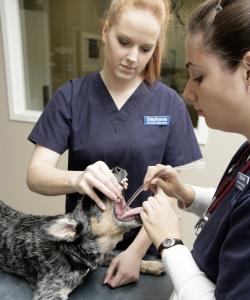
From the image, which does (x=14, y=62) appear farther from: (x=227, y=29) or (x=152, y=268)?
(x=227, y=29)

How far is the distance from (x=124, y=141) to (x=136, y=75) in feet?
0.83

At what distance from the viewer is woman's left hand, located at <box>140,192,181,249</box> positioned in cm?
79

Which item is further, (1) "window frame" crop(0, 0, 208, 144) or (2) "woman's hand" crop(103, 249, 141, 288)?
(1) "window frame" crop(0, 0, 208, 144)

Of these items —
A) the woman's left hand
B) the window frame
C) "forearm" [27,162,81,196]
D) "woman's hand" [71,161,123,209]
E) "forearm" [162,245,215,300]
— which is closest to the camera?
"forearm" [162,245,215,300]

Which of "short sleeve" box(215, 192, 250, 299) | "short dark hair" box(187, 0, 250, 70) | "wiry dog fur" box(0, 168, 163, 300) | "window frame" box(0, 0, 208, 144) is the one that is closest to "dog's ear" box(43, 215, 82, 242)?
"wiry dog fur" box(0, 168, 163, 300)

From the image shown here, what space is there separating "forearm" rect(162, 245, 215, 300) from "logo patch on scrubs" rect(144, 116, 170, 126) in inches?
21.4

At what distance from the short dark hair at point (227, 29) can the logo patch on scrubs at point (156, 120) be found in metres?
0.52

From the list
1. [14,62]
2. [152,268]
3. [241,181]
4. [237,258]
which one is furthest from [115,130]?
[14,62]

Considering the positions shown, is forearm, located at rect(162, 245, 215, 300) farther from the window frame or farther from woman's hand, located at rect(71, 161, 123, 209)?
the window frame

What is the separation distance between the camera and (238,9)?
643 mm

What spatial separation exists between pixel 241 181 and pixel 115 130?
23.2 inches

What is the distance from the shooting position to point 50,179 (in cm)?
109

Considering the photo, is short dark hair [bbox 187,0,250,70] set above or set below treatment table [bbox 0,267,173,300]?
above

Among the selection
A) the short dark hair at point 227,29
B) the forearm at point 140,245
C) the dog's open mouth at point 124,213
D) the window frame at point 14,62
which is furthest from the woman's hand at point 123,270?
the window frame at point 14,62
